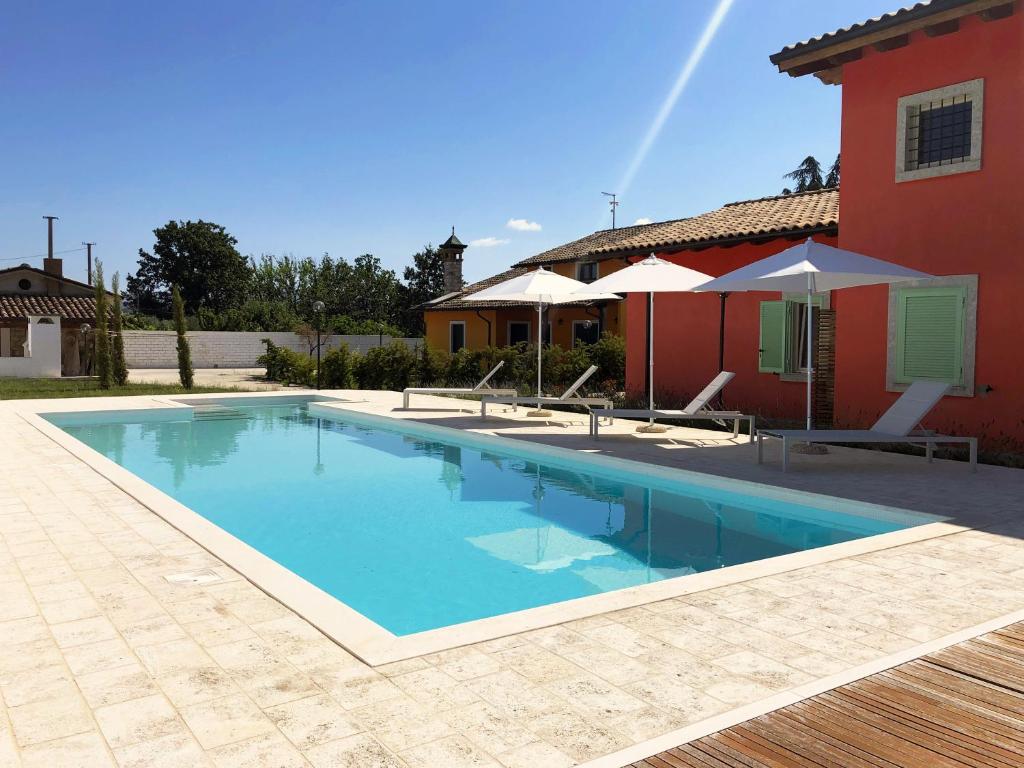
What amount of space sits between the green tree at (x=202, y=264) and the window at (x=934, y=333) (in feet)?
193

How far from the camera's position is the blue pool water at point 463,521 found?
5.76m

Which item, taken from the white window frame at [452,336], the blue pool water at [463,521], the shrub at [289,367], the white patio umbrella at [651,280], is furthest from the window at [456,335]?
the blue pool water at [463,521]

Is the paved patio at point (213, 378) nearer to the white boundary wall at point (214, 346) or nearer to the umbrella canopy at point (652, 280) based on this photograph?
the white boundary wall at point (214, 346)

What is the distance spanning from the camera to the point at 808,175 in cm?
4841

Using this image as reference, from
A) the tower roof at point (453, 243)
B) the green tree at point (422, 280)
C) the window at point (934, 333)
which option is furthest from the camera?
the green tree at point (422, 280)

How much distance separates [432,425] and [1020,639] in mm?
9914

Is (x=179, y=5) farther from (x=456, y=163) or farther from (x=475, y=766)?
(x=475, y=766)

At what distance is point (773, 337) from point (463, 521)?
8448mm

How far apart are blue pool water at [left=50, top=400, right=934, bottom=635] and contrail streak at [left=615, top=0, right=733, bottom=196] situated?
9.95 metres

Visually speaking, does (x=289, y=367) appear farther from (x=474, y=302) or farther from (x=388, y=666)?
(x=388, y=666)

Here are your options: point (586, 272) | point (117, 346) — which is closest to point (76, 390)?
point (117, 346)

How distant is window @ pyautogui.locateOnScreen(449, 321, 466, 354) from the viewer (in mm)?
31656

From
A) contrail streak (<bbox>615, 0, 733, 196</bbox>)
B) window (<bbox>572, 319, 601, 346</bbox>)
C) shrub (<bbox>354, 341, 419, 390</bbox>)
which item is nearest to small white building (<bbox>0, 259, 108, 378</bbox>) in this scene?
shrub (<bbox>354, 341, 419, 390</bbox>)

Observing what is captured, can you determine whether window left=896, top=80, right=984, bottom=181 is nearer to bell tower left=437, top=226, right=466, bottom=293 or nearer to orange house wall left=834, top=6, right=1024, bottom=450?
orange house wall left=834, top=6, right=1024, bottom=450
